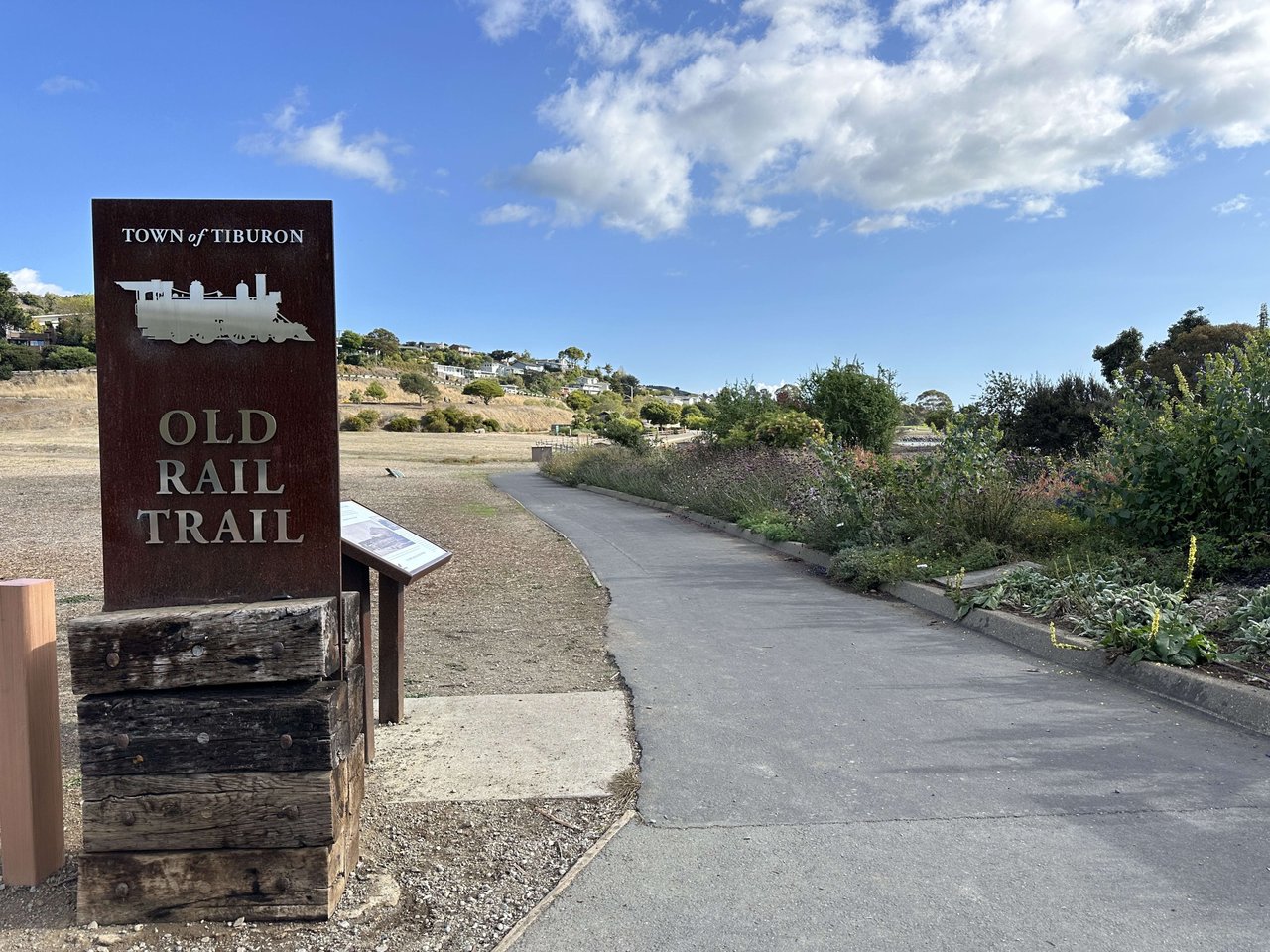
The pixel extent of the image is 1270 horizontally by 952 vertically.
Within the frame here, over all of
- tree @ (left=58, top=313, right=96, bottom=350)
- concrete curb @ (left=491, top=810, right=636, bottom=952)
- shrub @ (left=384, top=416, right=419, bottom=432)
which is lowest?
concrete curb @ (left=491, top=810, right=636, bottom=952)

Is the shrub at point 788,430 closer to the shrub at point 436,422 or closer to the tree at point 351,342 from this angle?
the shrub at point 436,422

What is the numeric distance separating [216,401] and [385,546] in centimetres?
129

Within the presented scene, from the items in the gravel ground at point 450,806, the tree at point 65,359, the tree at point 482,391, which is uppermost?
the tree at point 65,359

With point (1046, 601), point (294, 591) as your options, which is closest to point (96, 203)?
point (294, 591)

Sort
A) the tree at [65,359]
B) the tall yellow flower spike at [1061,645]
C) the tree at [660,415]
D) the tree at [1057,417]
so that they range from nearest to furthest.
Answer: the tall yellow flower spike at [1061,645] < the tree at [1057,417] < the tree at [660,415] < the tree at [65,359]

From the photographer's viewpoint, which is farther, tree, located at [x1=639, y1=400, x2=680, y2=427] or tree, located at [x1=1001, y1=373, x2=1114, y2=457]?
tree, located at [x1=639, y1=400, x2=680, y2=427]

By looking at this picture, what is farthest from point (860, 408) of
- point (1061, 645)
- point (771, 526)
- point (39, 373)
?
point (39, 373)

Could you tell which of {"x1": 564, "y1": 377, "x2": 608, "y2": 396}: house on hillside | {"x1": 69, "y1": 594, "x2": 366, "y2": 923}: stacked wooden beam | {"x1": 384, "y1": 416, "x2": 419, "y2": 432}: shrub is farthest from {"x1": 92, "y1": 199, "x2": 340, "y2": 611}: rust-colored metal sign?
{"x1": 564, "y1": 377, "x2": 608, "y2": 396}: house on hillside

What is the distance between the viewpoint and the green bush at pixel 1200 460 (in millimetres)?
7672

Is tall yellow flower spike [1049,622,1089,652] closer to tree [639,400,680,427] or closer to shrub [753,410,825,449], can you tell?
shrub [753,410,825,449]

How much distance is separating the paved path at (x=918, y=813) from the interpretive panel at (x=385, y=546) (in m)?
1.46

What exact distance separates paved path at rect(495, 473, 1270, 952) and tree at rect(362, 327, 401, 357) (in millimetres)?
157645

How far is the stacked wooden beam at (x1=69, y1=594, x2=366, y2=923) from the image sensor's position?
2904 mm

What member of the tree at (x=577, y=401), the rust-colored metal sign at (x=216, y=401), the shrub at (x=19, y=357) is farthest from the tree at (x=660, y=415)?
the rust-colored metal sign at (x=216, y=401)
